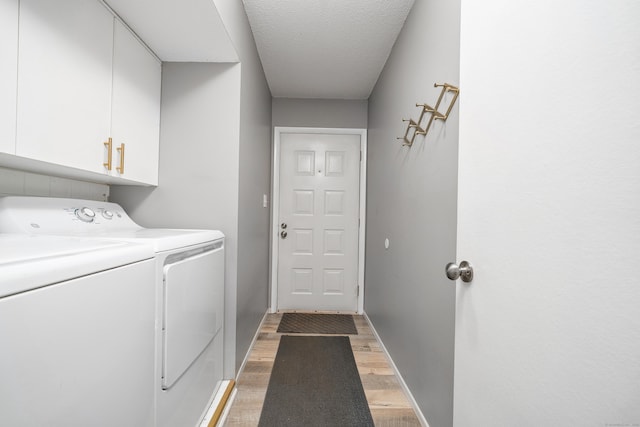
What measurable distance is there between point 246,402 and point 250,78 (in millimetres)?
2061

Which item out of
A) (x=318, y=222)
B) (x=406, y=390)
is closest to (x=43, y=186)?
(x=406, y=390)

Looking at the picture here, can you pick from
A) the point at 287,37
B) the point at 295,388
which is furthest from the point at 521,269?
the point at 287,37

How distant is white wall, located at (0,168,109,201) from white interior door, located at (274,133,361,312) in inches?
72.0

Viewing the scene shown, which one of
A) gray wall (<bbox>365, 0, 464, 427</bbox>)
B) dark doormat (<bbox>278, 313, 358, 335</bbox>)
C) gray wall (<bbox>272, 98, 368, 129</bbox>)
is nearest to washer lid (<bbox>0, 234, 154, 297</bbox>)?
gray wall (<bbox>365, 0, 464, 427</bbox>)

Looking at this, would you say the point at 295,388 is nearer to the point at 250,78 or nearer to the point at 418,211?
the point at 418,211

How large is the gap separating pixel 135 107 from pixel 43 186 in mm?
544

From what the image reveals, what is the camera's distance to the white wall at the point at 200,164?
167 centimetres

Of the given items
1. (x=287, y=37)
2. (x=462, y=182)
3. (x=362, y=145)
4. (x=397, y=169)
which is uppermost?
(x=287, y=37)

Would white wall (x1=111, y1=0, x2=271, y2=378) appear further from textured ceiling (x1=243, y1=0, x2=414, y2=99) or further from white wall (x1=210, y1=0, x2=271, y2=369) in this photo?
textured ceiling (x1=243, y1=0, x2=414, y2=99)

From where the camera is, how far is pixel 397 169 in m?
2.02

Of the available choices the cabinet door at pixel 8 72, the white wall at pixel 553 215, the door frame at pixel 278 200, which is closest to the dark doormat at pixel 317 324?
the door frame at pixel 278 200

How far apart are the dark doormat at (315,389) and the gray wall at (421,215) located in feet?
1.10

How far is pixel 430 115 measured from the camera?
1454 millimetres

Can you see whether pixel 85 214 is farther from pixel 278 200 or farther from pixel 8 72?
pixel 278 200
